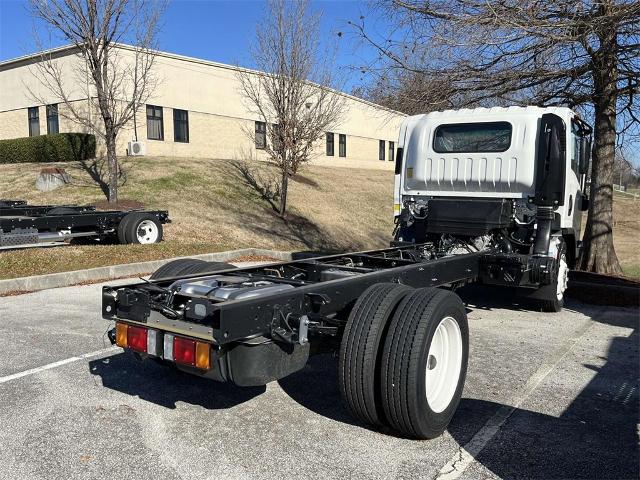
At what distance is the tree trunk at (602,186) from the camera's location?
978cm

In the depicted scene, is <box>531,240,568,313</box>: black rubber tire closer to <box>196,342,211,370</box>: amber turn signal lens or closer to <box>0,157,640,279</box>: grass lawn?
<box>196,342,211,370</box>: amber turn signal lens

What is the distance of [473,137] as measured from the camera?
7328 millimetres

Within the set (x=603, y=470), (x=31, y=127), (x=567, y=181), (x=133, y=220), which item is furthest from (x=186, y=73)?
(x=603, y=470)

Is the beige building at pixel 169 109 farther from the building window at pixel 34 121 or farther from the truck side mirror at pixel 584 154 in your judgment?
the truck side mirror at pixel 584 154

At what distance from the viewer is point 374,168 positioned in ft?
132

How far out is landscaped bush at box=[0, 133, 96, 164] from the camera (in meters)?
22.5

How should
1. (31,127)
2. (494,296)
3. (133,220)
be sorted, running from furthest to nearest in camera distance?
(31,127)
(133,220)
(494,296)

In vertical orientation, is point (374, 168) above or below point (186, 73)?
below

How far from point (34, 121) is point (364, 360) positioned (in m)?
26.8

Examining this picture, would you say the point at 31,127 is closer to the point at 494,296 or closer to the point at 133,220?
the point at 133,220

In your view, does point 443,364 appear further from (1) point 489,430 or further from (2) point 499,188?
(2) point 499,188

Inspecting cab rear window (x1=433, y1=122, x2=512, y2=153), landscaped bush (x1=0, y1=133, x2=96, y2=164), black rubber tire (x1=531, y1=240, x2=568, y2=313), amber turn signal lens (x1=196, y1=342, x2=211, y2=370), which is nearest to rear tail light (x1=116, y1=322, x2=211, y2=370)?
amber turn signal lens (x1=196, y1=342, x2=211, y2=370)

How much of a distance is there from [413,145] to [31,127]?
2372cm

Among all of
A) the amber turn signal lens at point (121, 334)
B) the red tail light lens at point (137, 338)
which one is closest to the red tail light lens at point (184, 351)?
the red tail light lens at point (137, 338)
